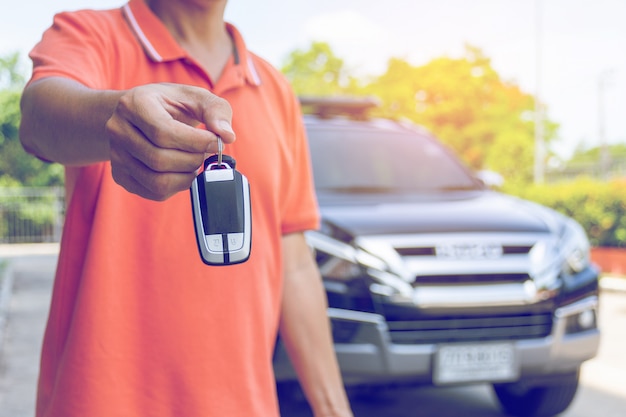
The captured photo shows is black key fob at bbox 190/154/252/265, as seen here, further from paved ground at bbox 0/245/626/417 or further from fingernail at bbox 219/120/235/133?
paved ground at bbox 0/245/626/417

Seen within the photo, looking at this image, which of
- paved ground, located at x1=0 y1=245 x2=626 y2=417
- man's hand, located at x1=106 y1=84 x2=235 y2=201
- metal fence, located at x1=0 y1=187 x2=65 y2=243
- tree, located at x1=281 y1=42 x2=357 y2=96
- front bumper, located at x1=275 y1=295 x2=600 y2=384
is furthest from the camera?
tree, located at x1=281 y1=42 x2=357 y2=96

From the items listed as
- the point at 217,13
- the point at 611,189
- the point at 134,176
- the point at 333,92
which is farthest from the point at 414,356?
the point at 333,92

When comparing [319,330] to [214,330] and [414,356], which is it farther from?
[414,356]

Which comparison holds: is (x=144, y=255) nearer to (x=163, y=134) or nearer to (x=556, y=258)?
(x=163, y=134)

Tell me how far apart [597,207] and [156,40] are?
13212 millimetres

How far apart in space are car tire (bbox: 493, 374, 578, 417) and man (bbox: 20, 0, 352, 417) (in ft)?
10.9

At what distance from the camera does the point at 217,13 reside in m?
1.75

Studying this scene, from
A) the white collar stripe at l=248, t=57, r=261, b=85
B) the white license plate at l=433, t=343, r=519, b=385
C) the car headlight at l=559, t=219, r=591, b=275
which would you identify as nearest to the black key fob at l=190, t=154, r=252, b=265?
the white collar stripe at l=248, t=57, r=261, b=85

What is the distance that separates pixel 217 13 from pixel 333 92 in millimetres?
42833

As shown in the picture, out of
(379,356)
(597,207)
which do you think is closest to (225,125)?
(379,356)

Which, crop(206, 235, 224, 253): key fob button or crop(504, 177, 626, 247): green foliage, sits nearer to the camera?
crop(206, 235, 224, 253): key fob button

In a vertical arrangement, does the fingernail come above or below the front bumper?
above

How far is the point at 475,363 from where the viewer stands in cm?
393

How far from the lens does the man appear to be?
1357 millimetres
